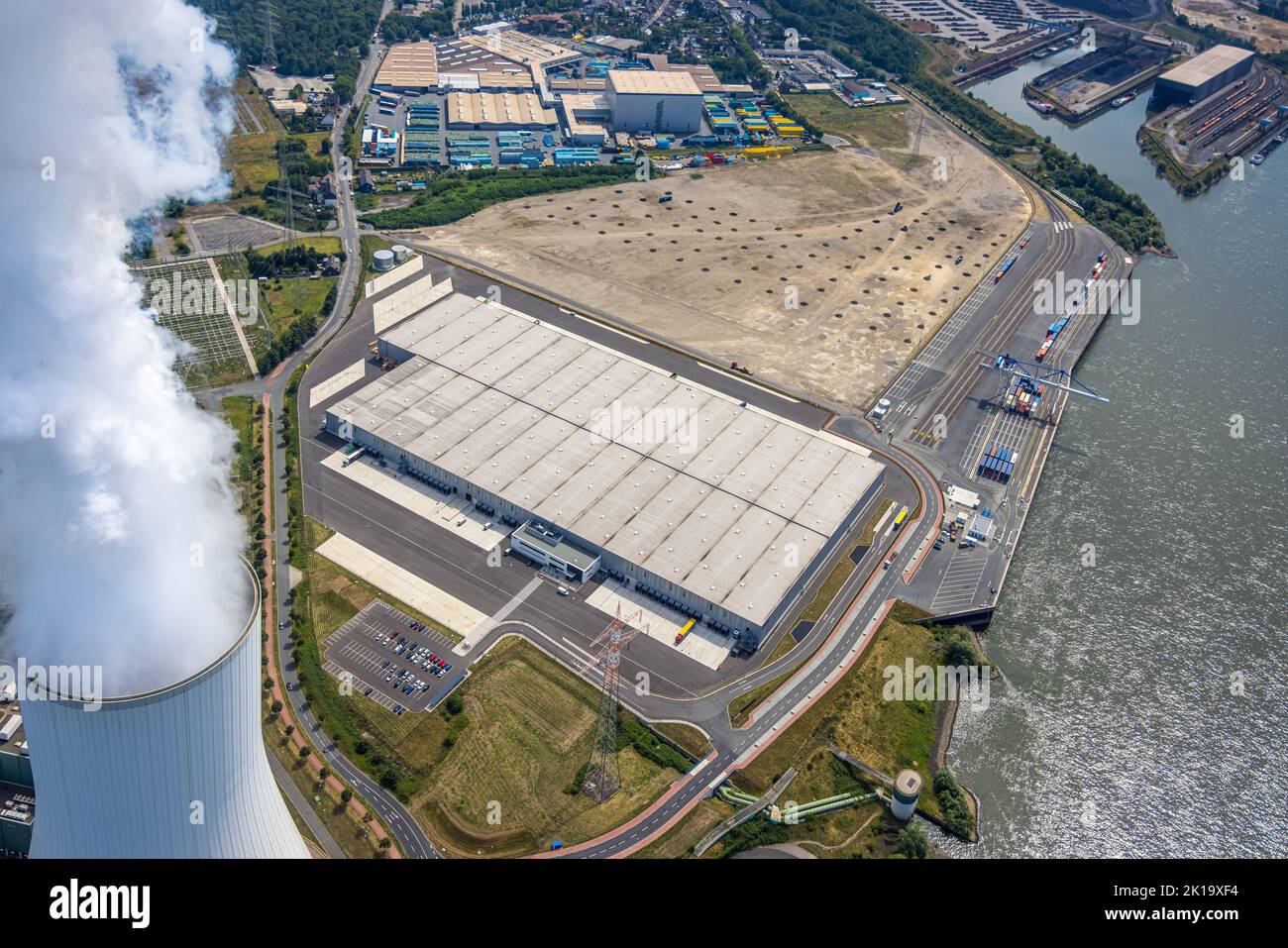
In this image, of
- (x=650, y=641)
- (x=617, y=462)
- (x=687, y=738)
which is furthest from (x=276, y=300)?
(x=687, y=738)

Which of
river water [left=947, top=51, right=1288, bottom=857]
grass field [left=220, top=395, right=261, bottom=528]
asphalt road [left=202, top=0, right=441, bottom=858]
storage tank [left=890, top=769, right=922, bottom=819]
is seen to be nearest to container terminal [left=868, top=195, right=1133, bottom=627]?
river water [left=947, top=51, right=1288, bottom=857]

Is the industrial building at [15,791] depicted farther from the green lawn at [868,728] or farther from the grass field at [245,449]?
the green lawn at [868,728]

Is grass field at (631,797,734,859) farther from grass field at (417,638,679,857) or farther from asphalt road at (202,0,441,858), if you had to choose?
asphalt road at (202,0,441,858)

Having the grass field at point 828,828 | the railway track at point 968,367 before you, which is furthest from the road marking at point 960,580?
the grass field at point 828,828

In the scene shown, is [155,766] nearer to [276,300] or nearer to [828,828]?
[828,828]

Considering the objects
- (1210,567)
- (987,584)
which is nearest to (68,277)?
(987,584)
